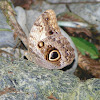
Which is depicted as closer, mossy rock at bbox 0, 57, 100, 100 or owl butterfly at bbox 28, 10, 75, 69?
mossy rock at bbox 0, 57, 100, 100

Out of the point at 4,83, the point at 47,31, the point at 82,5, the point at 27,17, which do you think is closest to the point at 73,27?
the point at 82,5

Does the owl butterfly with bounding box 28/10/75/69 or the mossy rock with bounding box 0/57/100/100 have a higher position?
the owl butterfly with bounding box 28/10/75/69

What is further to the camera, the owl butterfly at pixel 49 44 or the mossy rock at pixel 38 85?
the owl butterfly at pixel 49 44

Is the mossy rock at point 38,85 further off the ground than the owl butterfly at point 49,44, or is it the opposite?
the owl butterfly at point 49,44

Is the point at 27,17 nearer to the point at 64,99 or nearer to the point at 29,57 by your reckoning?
the point at 29,57
